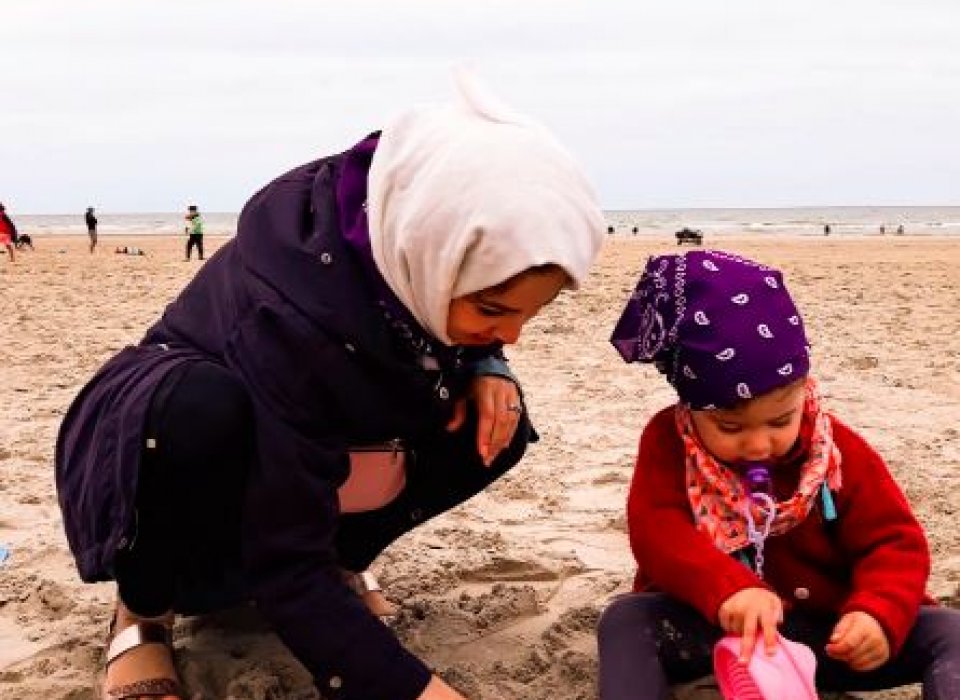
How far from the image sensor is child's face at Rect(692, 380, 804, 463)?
173 cm

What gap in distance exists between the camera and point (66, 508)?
1806mm

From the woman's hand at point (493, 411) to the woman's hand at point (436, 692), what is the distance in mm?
453

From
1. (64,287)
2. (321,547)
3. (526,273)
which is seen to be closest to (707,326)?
(526,273)

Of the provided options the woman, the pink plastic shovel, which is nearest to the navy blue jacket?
the woman

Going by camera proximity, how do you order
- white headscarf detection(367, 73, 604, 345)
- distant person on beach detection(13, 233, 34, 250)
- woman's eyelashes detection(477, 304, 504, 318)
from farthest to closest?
distant person on beach detection(13, 233, 34, 250), woman's eyelashes detection(477, 304, 504, 318), white headscarf detection(367, 73, 604, 345)

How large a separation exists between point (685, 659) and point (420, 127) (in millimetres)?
985

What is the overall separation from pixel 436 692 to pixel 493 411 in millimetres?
521

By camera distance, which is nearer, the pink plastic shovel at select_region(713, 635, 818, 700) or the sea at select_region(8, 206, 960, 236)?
the pink plastic shovel at select_region(713, 635, 818, 700)

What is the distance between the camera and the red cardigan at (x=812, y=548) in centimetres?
171

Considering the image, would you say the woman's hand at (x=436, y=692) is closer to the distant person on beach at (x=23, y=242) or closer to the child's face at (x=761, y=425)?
the child's face at (x=761, y=425)

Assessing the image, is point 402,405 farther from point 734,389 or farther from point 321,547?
point 734,389

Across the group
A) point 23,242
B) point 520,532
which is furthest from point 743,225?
point 520,532

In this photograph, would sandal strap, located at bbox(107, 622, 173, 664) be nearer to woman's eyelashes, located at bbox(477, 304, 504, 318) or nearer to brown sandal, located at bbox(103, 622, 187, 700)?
brown sandal, located at bbox(103, 622, 187, 700)

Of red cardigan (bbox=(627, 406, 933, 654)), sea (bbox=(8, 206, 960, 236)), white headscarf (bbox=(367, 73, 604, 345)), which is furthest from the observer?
sea (bbox=(8, 206, 960, 236))
